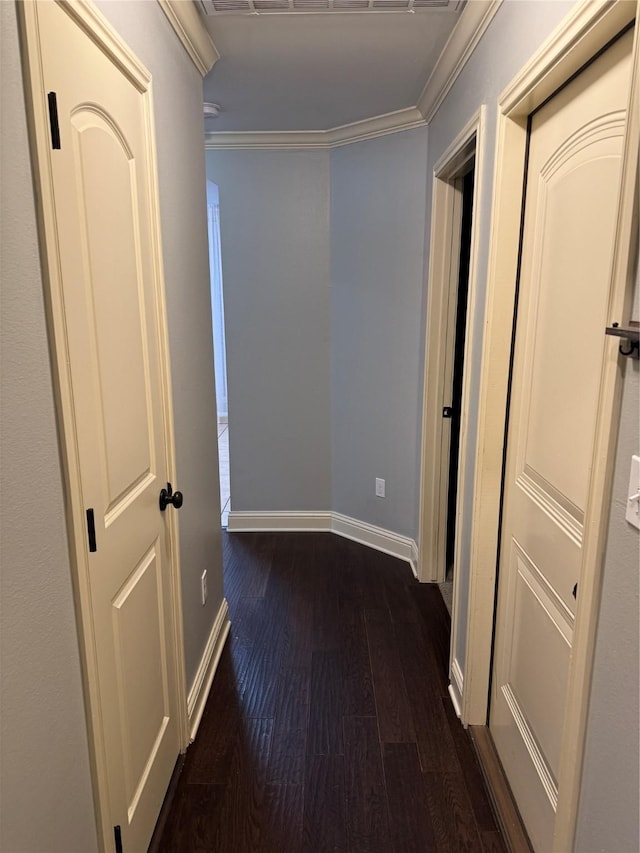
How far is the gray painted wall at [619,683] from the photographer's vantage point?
35.4 inches

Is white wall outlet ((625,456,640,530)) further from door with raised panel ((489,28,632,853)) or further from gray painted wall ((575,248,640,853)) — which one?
door with raised panel ((489,28,632,853))

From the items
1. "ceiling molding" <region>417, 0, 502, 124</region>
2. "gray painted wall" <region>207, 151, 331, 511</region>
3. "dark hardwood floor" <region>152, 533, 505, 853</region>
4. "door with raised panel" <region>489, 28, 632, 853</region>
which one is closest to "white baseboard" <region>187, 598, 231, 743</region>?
"dark hardwood floor" <region>152, 533, 505, 853</region>

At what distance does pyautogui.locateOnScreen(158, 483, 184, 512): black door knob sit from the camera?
5.57 feet

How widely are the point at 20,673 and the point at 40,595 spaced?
0.12 meters

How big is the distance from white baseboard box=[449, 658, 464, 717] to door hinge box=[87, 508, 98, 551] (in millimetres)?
Answer: 1532

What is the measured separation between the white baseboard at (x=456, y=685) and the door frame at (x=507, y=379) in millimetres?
66

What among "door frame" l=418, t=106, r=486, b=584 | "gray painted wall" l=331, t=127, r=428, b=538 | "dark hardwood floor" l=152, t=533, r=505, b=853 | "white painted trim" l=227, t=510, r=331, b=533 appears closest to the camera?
"dark hardwood floor" l=152, t=533, r=505, b=853

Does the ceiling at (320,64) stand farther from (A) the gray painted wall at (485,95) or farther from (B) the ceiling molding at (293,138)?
(A) the gray painted wall at (485,95)

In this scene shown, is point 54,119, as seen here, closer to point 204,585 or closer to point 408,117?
point 204,585

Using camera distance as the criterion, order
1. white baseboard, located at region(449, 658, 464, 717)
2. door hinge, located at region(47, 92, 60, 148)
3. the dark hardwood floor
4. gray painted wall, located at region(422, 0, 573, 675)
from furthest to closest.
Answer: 1. white baseboard, located at region(449, 658, 464, 717)
2. the dark hardwood floor
3. gray painted wall, located at region(422, 0, 573, 675)
4. door hinge, located at region(47, 92, 60, 148)

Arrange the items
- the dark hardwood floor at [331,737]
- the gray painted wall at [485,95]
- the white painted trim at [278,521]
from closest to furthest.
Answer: the gray painted wall at [485,95] → the dark hardwood floor at [331,737] → the white painted trim at [278,521]

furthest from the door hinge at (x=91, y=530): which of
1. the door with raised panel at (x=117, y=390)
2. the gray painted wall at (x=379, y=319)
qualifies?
the gray painted wall at (x=379, y=319)

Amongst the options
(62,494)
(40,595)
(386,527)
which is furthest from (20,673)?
(386,527)

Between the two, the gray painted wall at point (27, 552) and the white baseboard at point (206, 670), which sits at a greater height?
the gray painted wall at point (27, 552)
